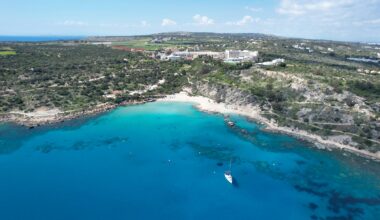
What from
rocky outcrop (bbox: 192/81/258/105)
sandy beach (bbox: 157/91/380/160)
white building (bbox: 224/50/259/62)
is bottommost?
sandy beach (bbox: 157/91/380/160)

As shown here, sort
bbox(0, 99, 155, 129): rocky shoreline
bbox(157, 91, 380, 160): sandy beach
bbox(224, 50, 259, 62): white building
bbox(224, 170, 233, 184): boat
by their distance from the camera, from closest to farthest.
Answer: bbox(224, 170, 233, 184): boat < bbox(157, 91, 380, 160): sandy beach < bbox(0, 99, 155, 129): rocky shoreline < bbox(224, 50, 259, 62): white building

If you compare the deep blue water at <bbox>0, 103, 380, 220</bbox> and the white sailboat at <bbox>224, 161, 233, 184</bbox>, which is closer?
the deep blue water at <bbox>0, 103, 380, 220</bbox>

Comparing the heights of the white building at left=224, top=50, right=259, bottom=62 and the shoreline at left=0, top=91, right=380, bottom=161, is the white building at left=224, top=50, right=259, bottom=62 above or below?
above

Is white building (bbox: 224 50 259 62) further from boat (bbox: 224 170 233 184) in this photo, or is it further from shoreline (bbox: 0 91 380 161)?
boat (bbox: 224 170 233 184)

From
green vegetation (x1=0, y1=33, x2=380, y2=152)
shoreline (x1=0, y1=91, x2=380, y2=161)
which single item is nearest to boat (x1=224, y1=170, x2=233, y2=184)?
shoreline (x1=0, y1=91, x2=380, y2=161)

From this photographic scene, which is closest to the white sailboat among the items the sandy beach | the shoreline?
the shoreline

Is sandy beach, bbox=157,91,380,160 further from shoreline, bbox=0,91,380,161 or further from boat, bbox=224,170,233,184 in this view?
boat, bbox=224,170,233,184

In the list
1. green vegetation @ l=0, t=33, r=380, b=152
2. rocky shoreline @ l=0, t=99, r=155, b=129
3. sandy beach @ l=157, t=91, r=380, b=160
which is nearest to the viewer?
sandy beach @ l=157, t=91, r=380, b=160
